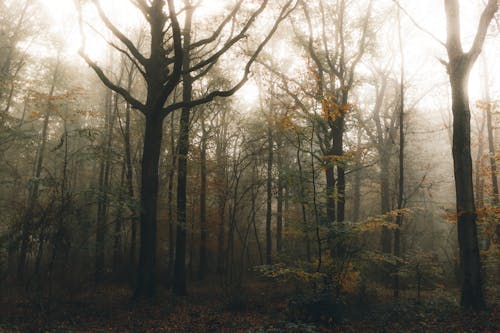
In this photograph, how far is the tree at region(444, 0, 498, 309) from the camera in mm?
7688

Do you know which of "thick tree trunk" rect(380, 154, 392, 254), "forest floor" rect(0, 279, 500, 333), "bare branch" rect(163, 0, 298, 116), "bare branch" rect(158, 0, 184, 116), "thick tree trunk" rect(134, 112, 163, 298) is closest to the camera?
"bare branch" rect(158, 0, 184, 116)

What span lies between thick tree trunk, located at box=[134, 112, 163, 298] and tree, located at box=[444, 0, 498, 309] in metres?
7.60

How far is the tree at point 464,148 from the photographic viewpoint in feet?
25.2

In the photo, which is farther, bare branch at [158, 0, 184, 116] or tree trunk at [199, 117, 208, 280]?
tree trunk at [199, 117, 208, 280]

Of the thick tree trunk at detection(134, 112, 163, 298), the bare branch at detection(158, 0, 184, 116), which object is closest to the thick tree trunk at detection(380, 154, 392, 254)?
the thick tree trunk at detection(134, 112, 163, 298)

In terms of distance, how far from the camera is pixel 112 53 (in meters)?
21.0

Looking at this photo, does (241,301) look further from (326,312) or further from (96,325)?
(96,325)

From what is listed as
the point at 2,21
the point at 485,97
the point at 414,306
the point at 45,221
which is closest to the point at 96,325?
the point at 45,221

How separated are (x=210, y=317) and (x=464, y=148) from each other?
24.8ft

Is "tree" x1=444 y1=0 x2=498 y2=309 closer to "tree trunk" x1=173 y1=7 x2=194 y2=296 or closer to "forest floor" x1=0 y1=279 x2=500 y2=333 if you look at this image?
"forest floor" x1=0 y1=279 x2=500 y2=333

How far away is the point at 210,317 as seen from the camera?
8406mm

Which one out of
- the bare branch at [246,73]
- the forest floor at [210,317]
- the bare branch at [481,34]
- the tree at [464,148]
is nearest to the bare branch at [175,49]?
the bare branch at [246,73]

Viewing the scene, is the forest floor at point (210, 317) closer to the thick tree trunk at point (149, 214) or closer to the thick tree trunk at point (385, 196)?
the thick tree trunk at point (149, 214)

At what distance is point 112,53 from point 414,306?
21005 millimetres
